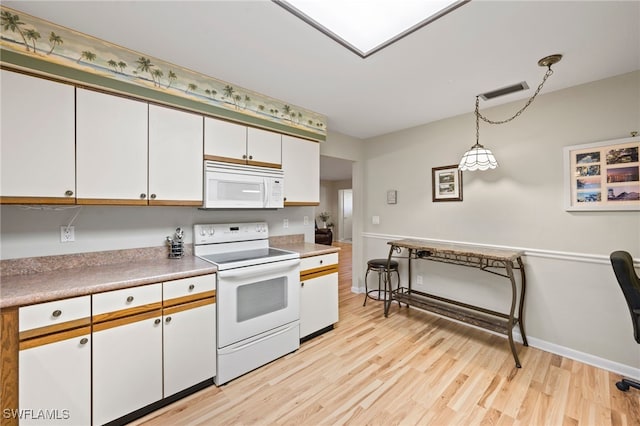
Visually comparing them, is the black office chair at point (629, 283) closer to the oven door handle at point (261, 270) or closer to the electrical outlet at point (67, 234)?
the oven door handle at point (261, 270)

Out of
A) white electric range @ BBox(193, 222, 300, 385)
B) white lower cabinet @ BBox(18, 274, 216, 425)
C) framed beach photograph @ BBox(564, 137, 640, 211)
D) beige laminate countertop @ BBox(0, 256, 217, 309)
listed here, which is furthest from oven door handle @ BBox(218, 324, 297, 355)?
framed beach photograph @ BBox(564, 137, 640, 211)

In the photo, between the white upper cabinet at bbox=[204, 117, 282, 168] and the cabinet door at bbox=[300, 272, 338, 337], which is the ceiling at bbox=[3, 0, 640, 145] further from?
the cabinet door at bbox=[300, 272, 338, 337]

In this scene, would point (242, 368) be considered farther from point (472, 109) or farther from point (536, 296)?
point (472, 109)

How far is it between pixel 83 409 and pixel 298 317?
4.97 ft

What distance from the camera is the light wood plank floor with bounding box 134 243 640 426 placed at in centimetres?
168

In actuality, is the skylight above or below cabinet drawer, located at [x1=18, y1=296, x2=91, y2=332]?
above

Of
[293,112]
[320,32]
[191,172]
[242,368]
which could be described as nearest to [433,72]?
[320,32]

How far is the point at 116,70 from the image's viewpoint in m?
1.78

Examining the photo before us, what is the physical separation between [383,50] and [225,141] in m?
1.47

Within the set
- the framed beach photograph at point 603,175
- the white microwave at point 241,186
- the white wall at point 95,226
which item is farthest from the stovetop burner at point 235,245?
the framed beach photograph at point 603,175

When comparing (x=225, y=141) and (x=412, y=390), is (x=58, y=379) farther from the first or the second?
(x=412, y=390)

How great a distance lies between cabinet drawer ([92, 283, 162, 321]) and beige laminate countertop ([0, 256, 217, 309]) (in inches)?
1.4

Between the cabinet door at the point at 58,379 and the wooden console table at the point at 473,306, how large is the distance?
2.78m

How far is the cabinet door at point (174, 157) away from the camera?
1946 millimetres
